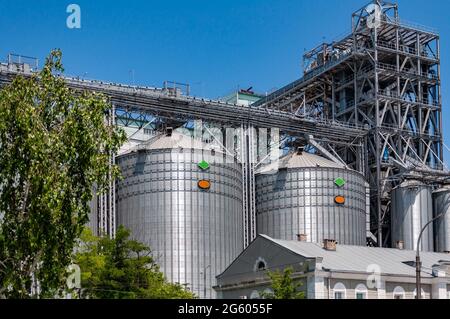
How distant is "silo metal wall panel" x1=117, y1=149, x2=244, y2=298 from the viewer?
93.8 m

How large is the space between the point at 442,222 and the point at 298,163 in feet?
69.9

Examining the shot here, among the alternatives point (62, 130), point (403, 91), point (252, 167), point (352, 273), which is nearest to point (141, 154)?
point (252, 167)

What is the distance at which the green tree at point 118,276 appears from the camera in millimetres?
67500

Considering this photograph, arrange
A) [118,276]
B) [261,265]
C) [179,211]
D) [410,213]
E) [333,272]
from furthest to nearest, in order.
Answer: [410,213] → [179,211] → [261,265] → [333,272] → [118,276]

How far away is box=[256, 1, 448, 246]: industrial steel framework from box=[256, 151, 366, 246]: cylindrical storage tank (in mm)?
7677

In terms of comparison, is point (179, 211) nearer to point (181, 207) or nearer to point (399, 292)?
point (181, 207)

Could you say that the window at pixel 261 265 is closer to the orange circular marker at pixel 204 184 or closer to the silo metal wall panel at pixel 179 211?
the silo metal wall panel at pixel 179 211

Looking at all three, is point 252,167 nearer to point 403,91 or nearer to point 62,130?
point 403,91

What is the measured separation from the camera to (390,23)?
117 meters

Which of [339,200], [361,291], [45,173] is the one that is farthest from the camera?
[339,200]

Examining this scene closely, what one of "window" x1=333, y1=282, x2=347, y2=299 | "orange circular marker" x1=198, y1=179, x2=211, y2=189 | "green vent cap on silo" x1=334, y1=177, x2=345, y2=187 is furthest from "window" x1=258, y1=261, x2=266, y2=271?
"green vent cap on silo" x1=334, y1=177, x2=345, y2=187

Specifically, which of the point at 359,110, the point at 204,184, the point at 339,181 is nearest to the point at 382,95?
the point at 359,110

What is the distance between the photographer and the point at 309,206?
10281 centimetres

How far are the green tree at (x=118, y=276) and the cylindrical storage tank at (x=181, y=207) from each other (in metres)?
18.7
